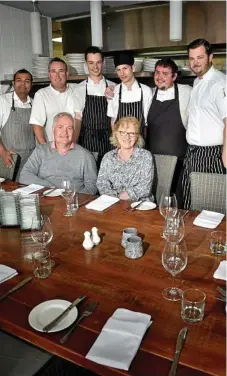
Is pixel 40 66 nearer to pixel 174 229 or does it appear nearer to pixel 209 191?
pixel 209 191

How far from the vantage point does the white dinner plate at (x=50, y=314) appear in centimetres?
106

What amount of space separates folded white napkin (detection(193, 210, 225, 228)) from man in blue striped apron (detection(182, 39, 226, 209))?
913mm

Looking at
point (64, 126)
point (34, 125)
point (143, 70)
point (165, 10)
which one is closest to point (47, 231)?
point (64, 126)

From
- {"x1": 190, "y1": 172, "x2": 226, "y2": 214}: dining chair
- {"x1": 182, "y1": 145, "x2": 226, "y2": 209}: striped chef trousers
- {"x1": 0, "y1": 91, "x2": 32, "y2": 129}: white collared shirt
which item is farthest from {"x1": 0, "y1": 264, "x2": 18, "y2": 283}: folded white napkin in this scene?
{"x1": 0, "y1": 91, "x2": 32, "y2": 129}: white collared shirt

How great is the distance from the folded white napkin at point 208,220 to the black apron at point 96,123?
71.2 inches

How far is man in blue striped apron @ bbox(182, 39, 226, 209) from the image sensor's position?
2.62 meters

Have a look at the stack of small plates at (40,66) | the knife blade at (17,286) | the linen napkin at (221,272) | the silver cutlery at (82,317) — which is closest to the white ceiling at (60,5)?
the stack of small plates at (40,66)

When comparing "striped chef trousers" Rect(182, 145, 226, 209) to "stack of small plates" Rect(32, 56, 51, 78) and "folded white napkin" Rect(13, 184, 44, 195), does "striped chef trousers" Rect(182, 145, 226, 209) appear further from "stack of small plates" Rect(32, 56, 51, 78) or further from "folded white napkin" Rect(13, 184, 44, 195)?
"stack of small plates" Rect(32, 56, 51, 78)

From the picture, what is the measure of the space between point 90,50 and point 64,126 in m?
1.02

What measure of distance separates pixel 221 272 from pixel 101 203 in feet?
2.97

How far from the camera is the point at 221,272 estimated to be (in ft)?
4.25

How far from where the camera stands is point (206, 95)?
2.67 m

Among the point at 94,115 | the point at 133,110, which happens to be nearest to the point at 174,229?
the point at 133,110

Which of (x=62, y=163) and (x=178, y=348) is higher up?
(x=62, y=163)
